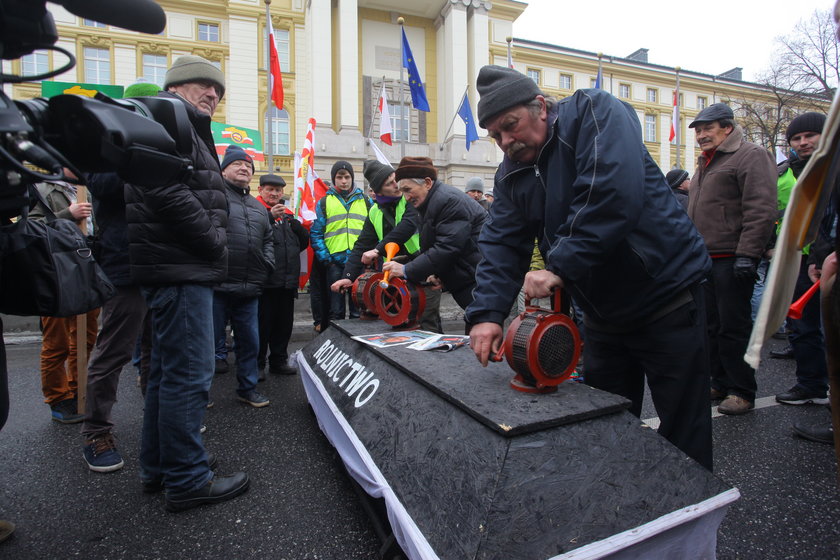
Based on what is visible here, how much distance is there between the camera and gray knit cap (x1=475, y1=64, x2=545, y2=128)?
1.67 m

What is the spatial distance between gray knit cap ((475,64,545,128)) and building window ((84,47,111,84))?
25.4m

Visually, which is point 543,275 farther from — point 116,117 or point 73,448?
point 73,448

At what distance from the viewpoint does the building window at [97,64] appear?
2108cm

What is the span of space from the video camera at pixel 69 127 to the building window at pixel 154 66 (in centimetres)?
2473

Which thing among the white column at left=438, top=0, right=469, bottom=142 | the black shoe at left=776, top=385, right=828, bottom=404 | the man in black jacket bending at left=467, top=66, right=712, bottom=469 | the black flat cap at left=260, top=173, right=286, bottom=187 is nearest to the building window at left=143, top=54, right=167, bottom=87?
the white column at left=438, top=0, right=469, bottom=142

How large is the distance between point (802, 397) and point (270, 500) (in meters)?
3.62

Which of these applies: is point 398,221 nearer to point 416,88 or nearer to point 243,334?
point 243,334

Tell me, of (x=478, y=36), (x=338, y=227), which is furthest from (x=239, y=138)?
(x=478, y=36)

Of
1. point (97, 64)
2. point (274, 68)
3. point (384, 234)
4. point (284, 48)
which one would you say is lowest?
point (384, 234)

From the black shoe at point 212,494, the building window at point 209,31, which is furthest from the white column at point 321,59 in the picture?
the black shoe at point 212,494

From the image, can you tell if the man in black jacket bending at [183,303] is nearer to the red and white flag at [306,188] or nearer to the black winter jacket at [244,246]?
the black winter jacket at [244,246]

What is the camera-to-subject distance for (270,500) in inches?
87.7

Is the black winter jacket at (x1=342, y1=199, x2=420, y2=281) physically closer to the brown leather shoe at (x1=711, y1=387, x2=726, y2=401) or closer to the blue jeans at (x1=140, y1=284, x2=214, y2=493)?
the blue jeans at (x1=140, y1=284, x2=214, y2=493)

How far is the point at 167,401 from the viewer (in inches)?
82.8
